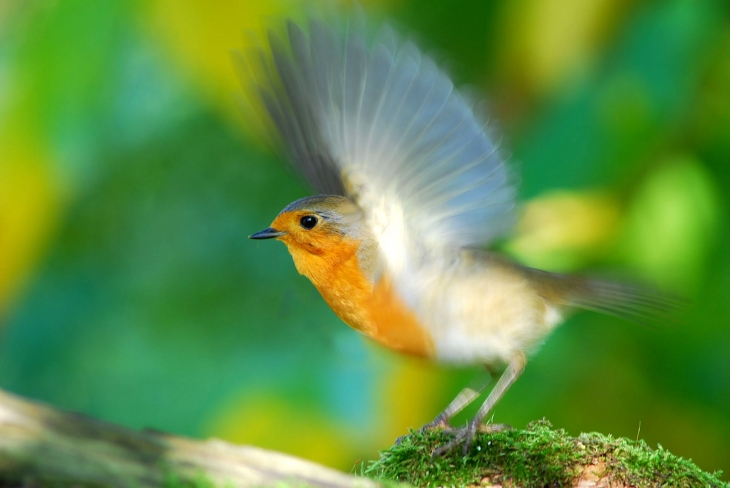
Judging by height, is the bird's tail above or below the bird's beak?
above

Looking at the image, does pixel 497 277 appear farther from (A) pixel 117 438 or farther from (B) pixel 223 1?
(B) pixel 223 1

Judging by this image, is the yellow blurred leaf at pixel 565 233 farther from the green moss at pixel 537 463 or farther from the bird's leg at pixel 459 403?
the green moss at pixel 537 463

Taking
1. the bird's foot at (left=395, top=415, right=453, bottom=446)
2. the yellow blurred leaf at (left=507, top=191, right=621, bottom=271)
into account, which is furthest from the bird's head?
the yellow blurred leaf at (left=507, top=191, right=621, bottom=271)

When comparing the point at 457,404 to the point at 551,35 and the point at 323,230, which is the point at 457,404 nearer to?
the point at 323,230

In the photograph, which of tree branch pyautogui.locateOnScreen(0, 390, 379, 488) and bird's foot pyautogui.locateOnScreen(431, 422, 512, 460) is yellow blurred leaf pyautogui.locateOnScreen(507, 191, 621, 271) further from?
tree branch pyautogui.locateOnScreen(0, 390, 379, 488)

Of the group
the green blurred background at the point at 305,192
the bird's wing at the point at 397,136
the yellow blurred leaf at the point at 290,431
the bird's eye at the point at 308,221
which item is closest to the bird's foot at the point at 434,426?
the bird's wing at the point at 397,136

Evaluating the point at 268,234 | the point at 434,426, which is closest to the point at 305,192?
the point at 268,234

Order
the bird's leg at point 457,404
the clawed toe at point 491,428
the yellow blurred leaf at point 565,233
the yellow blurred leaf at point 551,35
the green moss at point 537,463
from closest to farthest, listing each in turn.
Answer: the green moss at point 537,463 → the clawed toe at point 491,428 → the bird's leg at point 457,404 → the yellow blurred leaf at point 565,233 → the yellow blurred leaf at point 551,35
